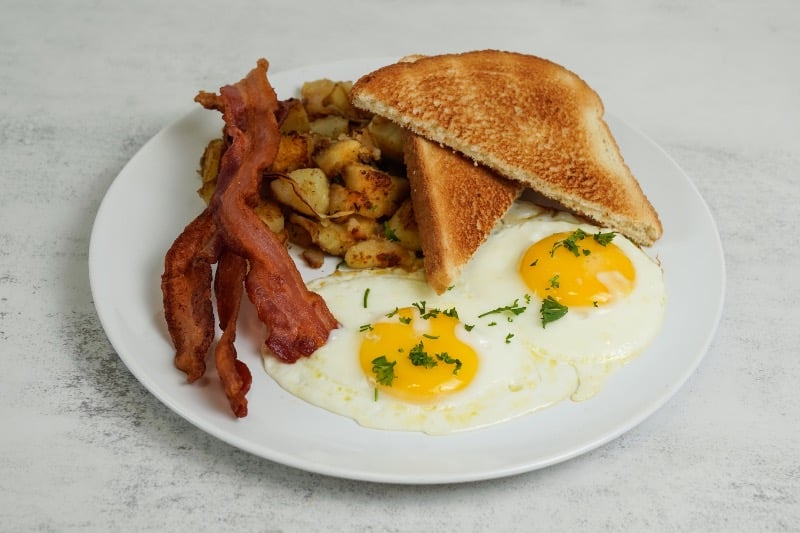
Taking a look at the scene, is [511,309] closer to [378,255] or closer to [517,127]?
[378,255]

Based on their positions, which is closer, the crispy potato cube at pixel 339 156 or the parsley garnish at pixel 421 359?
the parsley garnish at pixel 421 359

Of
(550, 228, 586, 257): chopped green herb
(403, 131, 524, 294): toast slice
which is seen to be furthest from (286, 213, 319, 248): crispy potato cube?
(550, 228, 586, 257): chopped green herb

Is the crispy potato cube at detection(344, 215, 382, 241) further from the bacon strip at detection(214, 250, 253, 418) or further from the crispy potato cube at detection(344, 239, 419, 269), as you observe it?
the bacon strip at detection(214, 250, 253, 418)

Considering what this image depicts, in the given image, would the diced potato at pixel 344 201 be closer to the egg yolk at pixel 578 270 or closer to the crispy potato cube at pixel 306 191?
the crispy potato cube at pixel 306 191

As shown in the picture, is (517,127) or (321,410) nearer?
(321,410)

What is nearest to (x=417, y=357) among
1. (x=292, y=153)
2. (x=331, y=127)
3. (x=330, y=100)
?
(x=292, y=153)

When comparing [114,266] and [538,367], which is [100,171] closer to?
[114,266]

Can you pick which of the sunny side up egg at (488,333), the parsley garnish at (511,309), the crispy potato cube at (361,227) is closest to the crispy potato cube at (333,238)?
the crispy potato cube at (361,227)
